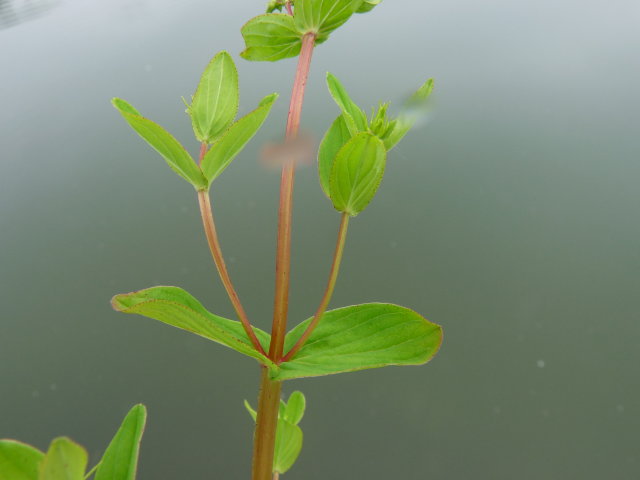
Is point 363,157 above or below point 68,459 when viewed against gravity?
above

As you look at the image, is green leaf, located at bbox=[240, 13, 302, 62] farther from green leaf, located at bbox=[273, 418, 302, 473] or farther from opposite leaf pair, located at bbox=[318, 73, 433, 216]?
green leaf, located at bbox=[273, 418, 302, 473]

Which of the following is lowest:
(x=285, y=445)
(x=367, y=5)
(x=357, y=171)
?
(x=285, y=445)

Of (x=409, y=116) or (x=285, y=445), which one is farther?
(x=285, y=445)

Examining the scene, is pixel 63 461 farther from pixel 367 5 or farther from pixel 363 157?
pixel 367 5

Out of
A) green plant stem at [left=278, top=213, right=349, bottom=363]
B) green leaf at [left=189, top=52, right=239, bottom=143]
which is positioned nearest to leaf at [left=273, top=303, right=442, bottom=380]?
green plant stem at [left=278, top=213, right=349, bottom=363]

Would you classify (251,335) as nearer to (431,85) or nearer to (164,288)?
(164,288)

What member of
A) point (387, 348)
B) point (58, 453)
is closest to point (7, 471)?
point (58, 453)

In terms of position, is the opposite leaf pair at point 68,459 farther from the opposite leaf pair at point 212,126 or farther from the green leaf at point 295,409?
the green leaf at point 295,409

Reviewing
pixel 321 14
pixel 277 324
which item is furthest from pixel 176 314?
pixel 321 14
